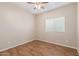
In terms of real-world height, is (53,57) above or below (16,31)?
below

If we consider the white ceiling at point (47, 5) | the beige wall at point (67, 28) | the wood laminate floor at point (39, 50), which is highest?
the white ceiling at point (47, 5)

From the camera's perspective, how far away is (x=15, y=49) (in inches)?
52.3

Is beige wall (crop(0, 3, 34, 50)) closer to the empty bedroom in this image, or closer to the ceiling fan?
the empty bedroom

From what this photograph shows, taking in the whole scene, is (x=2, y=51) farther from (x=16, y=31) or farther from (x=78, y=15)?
(x=78, y=15)

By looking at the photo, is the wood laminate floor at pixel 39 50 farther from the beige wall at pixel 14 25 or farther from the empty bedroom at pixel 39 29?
the beige wall at pixel 14 25

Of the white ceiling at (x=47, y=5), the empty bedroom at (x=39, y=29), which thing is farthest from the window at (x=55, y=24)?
the white ceiling at (x=47, y=5)

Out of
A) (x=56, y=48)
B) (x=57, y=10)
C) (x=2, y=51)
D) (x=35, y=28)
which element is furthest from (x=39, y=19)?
(x=2, y=51)

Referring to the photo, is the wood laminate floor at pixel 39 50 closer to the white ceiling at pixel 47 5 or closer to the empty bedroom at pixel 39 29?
the empty bedroom at pixel 39 29

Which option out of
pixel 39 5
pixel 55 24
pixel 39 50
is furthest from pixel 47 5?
pixel 39 50

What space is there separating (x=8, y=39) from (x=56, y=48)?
2.63 ft

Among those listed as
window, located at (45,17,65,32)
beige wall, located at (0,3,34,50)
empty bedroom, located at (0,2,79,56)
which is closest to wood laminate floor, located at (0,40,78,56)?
empty bedroom, located at (0,2,79,56)

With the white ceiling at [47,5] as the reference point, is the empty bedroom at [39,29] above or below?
below

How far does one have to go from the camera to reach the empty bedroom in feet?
4.28

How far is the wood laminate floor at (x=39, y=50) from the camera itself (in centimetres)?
133
